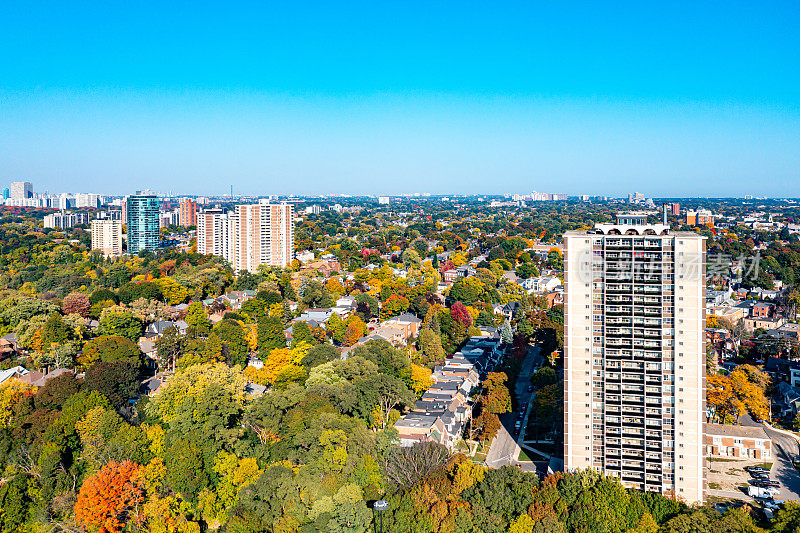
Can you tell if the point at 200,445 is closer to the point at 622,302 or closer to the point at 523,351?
the point at 622,302

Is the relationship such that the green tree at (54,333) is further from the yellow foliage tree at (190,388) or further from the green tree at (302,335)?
the green tree at (302,335)

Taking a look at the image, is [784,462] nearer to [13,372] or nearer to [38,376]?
[38,376]

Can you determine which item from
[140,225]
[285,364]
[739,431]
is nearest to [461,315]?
[285,364]

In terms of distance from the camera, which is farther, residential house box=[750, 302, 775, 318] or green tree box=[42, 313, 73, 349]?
residential house box=[750, 302, 775, 318]

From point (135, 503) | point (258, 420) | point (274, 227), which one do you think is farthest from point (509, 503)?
point (274, 227)

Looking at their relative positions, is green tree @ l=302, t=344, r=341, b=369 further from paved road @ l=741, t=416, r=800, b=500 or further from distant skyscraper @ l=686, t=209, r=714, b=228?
distant skyscraper @ l=686, t=209, r=714, b=228

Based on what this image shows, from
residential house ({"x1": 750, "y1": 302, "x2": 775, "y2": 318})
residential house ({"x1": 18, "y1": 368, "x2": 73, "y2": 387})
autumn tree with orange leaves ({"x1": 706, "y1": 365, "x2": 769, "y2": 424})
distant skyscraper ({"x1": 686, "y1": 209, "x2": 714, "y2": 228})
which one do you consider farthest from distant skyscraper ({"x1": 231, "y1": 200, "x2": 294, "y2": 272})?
distant skyscraper ({"x1": 686, "y1": 209, "x2": 714, "y2": 228})
